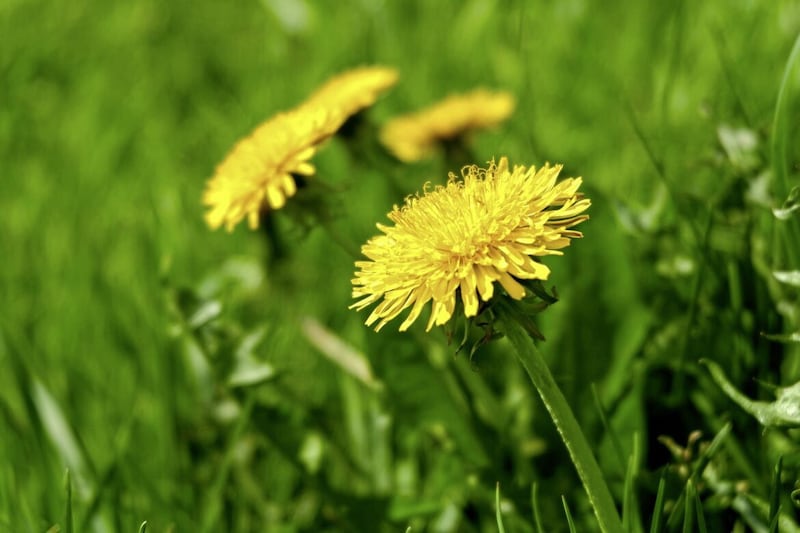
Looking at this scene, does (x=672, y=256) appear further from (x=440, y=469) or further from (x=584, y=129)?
(x=584, y=129)

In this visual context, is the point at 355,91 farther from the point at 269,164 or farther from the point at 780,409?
the point at 780,409

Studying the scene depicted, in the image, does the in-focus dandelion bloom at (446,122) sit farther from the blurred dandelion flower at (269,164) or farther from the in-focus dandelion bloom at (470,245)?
the in-focus dandelion bloom at (470,245)

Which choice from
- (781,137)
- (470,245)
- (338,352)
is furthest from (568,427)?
(338,352)

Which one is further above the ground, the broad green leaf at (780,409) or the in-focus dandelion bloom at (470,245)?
the in-focus dandelion bloom at (470,245)

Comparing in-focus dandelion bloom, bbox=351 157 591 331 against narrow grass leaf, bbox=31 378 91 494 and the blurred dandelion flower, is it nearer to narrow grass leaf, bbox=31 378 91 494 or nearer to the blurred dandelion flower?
the blurred dandelion flower

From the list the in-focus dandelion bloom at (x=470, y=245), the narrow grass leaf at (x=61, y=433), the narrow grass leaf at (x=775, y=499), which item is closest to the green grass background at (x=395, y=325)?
the narrow grass leaf at (x=61, y=433)

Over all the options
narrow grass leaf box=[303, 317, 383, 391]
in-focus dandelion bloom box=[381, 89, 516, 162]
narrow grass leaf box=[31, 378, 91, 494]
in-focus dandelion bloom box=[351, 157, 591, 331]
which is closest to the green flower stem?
in-focus dandelion bloom box=[351, 157, 591, 331]

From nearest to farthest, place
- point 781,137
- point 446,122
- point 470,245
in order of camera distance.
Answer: point 470,245 → point 781,137 → point 446,122
